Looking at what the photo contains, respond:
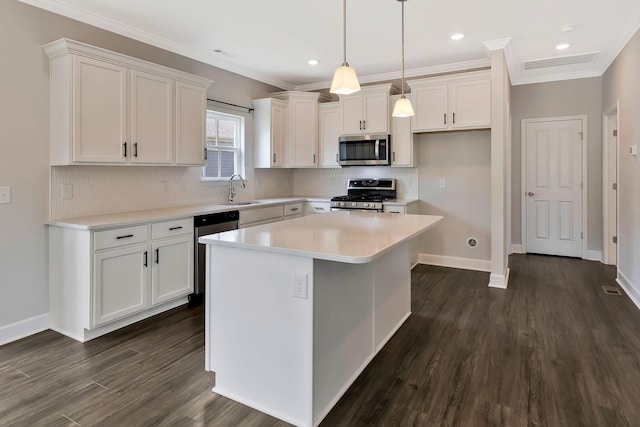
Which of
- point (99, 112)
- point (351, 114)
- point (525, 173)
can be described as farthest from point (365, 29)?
point (525, 173)

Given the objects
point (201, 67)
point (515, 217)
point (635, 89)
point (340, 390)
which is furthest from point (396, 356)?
point (515, 217)

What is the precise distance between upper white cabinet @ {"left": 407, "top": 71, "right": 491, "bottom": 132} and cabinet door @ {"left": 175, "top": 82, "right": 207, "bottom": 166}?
254 centimetres

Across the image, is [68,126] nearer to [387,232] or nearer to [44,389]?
[44,389]

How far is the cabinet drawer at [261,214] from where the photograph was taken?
429 cm

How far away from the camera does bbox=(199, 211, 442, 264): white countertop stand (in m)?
1.77

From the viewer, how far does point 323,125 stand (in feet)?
18.3

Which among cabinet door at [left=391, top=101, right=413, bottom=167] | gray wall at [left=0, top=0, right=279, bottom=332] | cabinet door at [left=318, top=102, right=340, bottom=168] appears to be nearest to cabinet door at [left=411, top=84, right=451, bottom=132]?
cabinet door at [left=391, top=101, right=413, bottom=167]

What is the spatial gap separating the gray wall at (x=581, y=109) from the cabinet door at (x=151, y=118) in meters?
4.87

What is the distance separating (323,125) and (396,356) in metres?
3.73

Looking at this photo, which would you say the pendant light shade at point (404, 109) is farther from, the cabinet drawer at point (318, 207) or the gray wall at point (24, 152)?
the gray wall at point (24, 152)

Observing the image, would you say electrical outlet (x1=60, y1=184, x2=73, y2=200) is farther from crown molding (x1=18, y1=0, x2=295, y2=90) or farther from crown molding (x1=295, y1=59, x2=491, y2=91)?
crown molding (x1=295, y1=59, x2=491, y2=91)

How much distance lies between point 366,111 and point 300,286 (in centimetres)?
374

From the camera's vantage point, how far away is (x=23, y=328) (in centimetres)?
296

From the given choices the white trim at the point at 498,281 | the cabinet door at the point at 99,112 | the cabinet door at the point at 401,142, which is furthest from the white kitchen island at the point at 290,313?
the cabinet door at the point at 401,142
